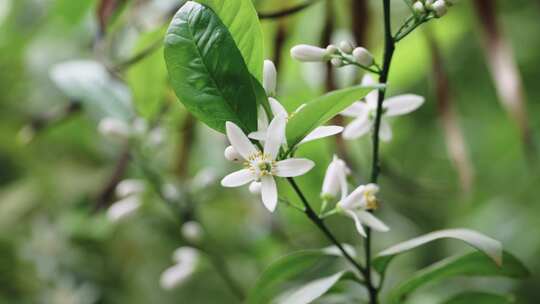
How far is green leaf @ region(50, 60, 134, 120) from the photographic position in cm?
93

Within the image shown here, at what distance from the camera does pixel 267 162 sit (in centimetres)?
47

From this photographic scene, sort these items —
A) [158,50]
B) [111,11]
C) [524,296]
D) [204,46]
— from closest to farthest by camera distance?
[204,46] → [111,11] → [158,50] → [524,296]

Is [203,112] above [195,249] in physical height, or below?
above

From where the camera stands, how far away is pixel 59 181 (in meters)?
1.46

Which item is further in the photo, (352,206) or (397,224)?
(397,224)

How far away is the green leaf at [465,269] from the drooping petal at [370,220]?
84 mm

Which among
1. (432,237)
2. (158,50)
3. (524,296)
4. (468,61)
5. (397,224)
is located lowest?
(524,296)

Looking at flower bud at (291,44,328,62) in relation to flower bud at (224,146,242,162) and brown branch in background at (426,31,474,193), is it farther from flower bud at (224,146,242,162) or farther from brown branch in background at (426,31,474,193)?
brown branch in background at (426,31,474,193)

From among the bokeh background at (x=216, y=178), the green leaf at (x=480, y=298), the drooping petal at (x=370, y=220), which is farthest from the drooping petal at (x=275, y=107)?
the bokeh background at (x=216, y=178)

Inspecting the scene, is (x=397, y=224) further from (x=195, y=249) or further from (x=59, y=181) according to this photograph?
(x=59, y=181)

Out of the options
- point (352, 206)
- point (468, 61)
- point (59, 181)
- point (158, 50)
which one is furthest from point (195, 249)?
point (468, 61)

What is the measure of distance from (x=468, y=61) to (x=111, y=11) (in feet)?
3.69

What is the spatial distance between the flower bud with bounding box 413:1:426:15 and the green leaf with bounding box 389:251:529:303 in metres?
0.20

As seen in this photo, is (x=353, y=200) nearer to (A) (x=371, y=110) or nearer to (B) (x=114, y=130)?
(A) (x=371, y=110)
